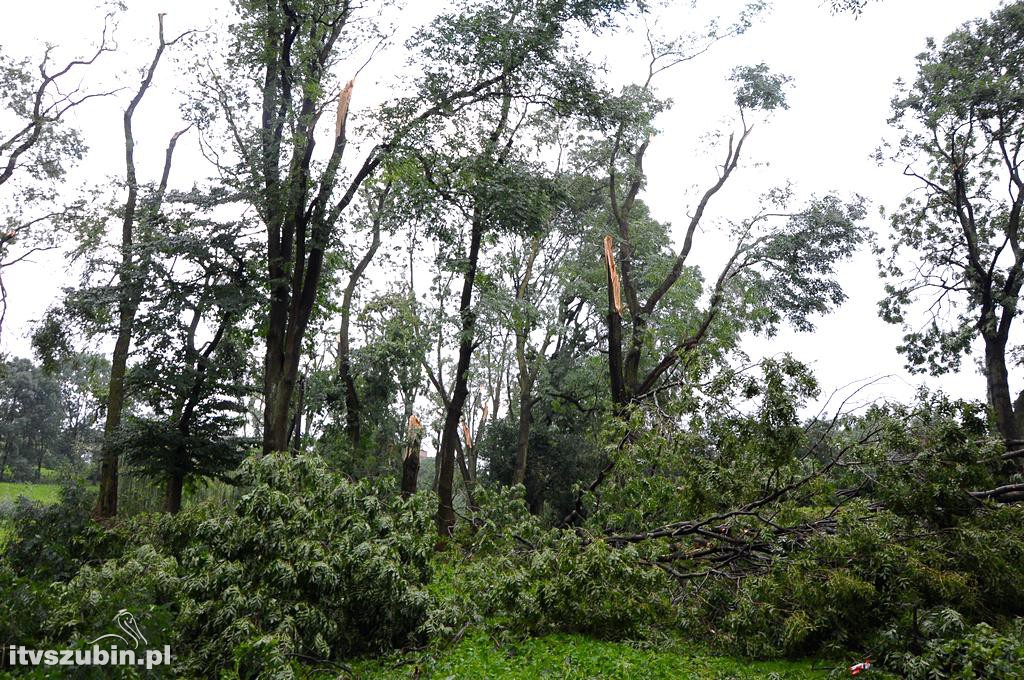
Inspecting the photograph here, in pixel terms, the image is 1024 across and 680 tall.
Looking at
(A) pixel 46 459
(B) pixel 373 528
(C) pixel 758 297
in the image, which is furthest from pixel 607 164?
(A) pixel 46 459

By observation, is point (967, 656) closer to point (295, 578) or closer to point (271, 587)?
point (295, 578)

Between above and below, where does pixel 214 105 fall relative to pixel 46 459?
above

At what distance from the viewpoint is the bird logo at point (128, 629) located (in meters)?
4.81

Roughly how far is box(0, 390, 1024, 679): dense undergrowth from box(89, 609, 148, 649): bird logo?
8cm

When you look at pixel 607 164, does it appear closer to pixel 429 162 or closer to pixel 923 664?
pixel 429 162

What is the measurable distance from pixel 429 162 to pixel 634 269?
6.77 meters

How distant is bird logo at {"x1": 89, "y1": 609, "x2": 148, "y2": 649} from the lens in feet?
15.8

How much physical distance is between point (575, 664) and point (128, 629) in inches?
124

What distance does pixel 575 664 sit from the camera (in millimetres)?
5832

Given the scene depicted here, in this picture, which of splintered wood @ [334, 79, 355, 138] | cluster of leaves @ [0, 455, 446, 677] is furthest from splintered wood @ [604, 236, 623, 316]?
cluster of leaves @ [0, 455, 446, 677]

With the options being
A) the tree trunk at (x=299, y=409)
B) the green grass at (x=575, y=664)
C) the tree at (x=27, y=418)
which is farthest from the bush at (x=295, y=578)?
the tree at (x=27, y=418)

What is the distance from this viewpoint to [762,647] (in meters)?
6.23

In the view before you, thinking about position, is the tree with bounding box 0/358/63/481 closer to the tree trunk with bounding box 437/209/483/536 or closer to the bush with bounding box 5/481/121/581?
the tree trunk with bounding box 437/209/483/536

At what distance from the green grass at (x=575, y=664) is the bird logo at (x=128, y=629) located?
1.60 meters
